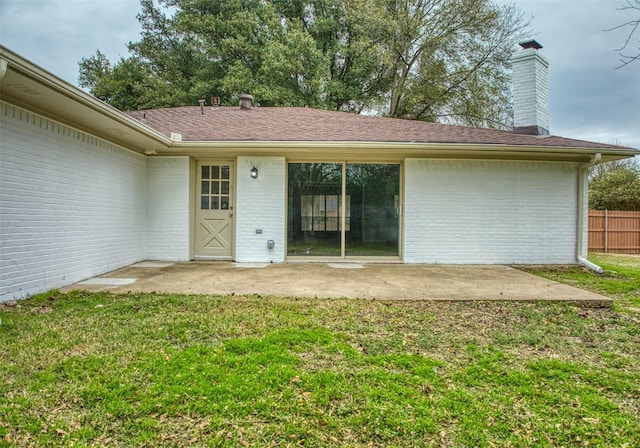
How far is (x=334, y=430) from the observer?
73.5 inches

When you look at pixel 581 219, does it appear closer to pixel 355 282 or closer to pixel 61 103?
pixel 355 282

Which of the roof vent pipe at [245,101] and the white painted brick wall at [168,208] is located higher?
the roof vent pipe at [245,101]

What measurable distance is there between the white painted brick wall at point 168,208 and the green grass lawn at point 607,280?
22.5 ft

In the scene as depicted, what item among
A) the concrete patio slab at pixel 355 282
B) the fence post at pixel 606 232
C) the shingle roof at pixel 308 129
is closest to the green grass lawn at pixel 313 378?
the concrete patio slab at pixel 355 282

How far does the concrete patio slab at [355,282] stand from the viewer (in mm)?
4512

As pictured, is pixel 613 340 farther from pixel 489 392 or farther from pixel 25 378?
pixel 25 378

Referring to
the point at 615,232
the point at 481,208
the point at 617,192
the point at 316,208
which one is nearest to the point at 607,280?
the point at 481,208

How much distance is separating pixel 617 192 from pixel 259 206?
14.6m

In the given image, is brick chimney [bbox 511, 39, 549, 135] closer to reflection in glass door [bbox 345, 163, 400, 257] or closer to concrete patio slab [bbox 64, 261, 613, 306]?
reflection in glass door [bbox 345, 163, 400, 257]

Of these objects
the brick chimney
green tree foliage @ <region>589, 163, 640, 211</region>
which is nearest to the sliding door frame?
the brick chimney

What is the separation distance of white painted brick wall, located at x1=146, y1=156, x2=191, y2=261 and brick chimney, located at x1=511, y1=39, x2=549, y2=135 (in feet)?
24.8

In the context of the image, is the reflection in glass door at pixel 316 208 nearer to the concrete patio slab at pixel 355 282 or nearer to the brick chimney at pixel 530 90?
the concrete patio slab at pixel 355 282

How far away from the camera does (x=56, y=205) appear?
4734 mm

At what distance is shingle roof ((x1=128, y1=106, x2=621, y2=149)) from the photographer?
6758mm
